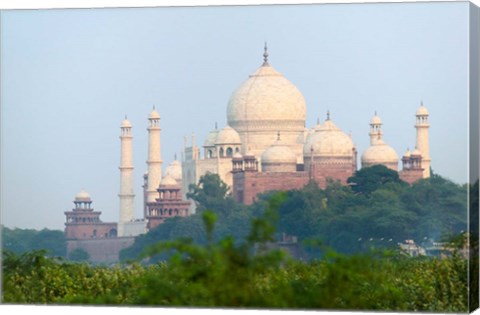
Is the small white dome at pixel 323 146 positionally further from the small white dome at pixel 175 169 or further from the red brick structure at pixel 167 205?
the red brick structure at pixel 167 205

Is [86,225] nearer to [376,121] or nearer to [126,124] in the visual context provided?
[376,121]

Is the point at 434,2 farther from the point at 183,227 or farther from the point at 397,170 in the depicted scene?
the point at 183,227

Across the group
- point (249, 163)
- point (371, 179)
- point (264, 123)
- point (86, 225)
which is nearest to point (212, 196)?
point (86, 225)

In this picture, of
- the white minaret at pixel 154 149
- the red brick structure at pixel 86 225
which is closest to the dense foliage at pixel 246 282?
the white minaret at pixel 154 149

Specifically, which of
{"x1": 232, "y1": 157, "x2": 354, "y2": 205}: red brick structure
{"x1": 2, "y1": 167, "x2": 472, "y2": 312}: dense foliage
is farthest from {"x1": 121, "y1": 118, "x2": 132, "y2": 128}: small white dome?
{"x1": 232, "y1": 157, "x2": 354, "y2": 205}: red brick structure

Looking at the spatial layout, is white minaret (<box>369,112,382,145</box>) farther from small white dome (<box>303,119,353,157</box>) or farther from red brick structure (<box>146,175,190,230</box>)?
red brick structure (<box>146,175,190,230</box>)

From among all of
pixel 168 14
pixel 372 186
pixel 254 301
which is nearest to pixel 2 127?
pixel 168 14

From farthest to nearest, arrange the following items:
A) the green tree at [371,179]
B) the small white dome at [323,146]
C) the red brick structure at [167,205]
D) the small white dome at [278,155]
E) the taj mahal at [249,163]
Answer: the small white dome at [278,155] < the red brick structure at [167,205] < the small white dome at [323,146] < the green tree at [371,179] < the taj mahal at [249,163]
